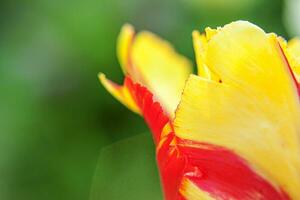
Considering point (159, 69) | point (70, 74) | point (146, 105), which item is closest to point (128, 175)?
point (159, 69)

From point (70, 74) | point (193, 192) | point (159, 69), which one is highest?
point (70, 74)

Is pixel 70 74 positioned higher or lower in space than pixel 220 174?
higher

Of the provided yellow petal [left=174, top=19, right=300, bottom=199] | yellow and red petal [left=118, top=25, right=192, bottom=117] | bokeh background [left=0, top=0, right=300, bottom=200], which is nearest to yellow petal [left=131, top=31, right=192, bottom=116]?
yellow and red petal [left=118, top=25, right=192, bottom=117]

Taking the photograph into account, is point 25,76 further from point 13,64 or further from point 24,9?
point 24,9

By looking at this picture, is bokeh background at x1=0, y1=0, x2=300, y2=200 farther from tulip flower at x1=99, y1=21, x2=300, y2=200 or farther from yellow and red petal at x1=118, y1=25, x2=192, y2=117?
tulip flower at x1=99, y1=21, x2=300, y2=200

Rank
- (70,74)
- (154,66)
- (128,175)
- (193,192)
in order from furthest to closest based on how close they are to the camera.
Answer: (70,74) < (128,175) < (154,66) < (193,192)

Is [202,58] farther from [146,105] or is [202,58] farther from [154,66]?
[154,66]

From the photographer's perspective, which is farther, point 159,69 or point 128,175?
point 128,175

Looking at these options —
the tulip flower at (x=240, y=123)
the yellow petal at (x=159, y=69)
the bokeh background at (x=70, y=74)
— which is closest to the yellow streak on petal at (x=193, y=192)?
the tulip flower at (x=240, y=123)
